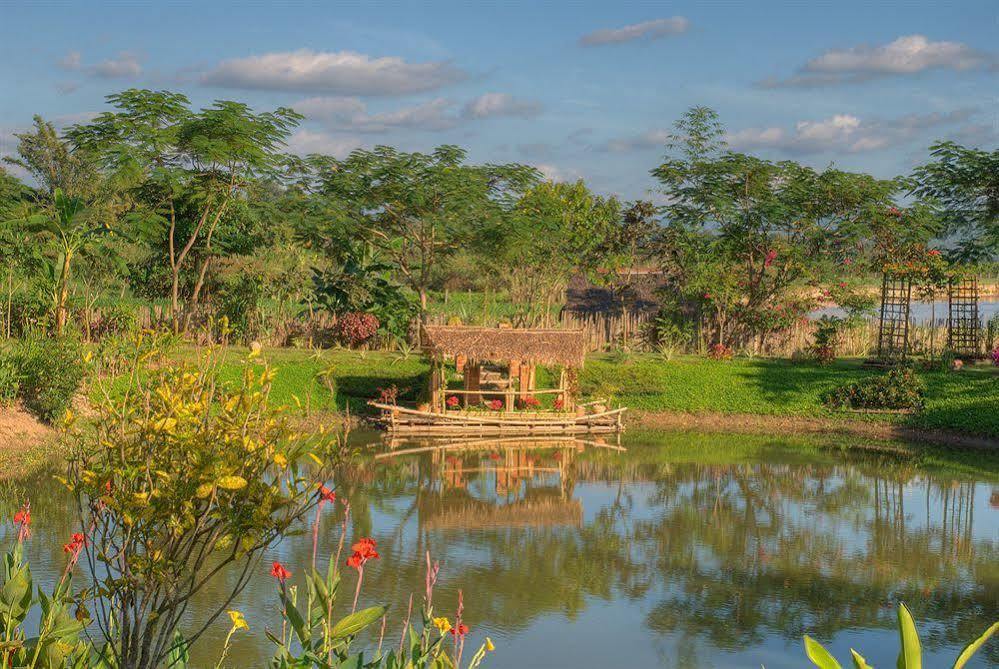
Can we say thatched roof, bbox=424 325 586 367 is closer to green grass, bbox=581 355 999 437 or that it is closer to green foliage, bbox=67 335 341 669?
green grass, bbox=581 355 999 437

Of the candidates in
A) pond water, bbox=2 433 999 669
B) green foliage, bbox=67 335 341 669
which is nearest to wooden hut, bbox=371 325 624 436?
pond water, bbox=2 433 999 669

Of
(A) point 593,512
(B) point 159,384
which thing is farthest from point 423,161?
(B) point 159,384

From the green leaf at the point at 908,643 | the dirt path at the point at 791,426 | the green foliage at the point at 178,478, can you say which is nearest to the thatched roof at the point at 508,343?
the dirt path at the point at 791,426

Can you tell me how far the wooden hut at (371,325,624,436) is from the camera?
2105 cm

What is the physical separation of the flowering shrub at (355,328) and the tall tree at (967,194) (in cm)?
1394

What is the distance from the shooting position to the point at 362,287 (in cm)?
2716

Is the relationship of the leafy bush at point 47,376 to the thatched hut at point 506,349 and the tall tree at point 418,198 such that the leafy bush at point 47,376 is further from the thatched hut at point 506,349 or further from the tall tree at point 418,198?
the tall tree at point 418,198

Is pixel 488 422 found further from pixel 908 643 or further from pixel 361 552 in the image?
pixel 908 643

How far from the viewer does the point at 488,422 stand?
21.4 meters

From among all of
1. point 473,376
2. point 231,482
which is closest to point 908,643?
point 231,482

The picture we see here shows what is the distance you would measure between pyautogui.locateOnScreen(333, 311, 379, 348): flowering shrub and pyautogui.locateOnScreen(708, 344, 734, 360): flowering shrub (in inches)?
313

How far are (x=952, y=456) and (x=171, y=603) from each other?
17322 mm

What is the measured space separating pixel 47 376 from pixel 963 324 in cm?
2039

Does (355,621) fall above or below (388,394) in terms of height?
above
